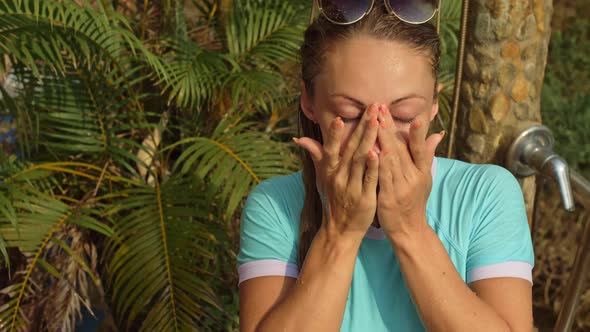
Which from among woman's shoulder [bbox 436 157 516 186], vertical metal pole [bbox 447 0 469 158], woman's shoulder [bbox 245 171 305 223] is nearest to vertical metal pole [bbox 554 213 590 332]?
woman's shoulder [bbox 436 157 516 186]

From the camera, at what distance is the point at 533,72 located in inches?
105

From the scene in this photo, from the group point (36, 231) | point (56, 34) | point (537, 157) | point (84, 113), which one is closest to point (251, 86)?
point (84, 113)

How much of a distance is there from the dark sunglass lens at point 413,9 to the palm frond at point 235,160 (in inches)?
61.5

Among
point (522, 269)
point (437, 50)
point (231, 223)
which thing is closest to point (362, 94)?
point (437, 50)

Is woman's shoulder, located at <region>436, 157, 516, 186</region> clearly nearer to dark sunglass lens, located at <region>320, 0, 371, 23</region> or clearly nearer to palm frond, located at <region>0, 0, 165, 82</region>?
dark sunglass lens, located at <region>320, 0, 371, 23</region>

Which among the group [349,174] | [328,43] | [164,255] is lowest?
[164,255]

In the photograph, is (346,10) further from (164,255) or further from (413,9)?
(164,255)

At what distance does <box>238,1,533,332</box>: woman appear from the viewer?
4.81 feet

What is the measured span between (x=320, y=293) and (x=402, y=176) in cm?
29

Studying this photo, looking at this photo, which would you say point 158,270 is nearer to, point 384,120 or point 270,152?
point 270,152

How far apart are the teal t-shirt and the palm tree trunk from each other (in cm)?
95

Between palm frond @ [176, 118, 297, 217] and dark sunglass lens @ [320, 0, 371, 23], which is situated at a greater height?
dark sunglass lens @ [320, 0, 371, 23]

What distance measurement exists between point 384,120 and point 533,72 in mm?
1418

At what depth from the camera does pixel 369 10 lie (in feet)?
5.20
